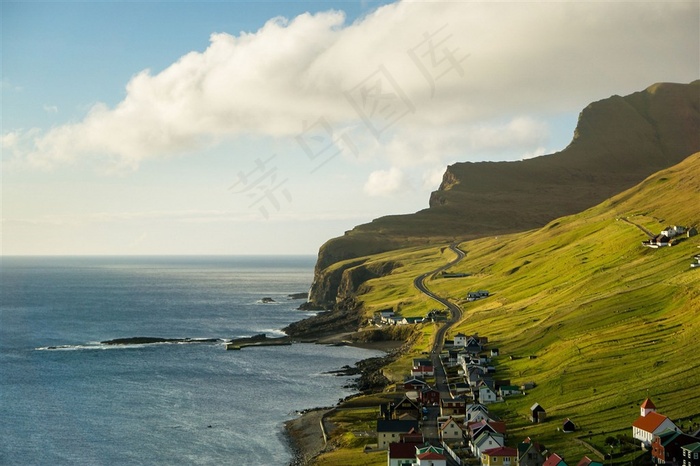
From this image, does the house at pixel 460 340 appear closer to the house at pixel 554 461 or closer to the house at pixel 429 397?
the house at pixel 429 397

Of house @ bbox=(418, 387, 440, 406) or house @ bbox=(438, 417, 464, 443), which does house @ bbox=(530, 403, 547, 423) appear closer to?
house @ bbox=(438, 417, 464, 443)

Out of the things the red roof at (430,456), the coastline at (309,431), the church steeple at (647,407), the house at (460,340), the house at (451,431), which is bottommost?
the coastline at (309,431)

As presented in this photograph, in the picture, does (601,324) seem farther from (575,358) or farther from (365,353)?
(365,353)

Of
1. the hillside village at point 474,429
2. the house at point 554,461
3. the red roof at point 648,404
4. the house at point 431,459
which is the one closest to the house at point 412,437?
the hillside village at point 474,429

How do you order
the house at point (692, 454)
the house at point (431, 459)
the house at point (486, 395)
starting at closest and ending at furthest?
the house at point (692, 454), the house at point (431, 459), the house at point (486, 395)

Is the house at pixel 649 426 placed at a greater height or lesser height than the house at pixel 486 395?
greater

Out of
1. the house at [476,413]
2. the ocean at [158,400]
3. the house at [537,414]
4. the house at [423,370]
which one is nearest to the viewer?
the house at [537,414]
